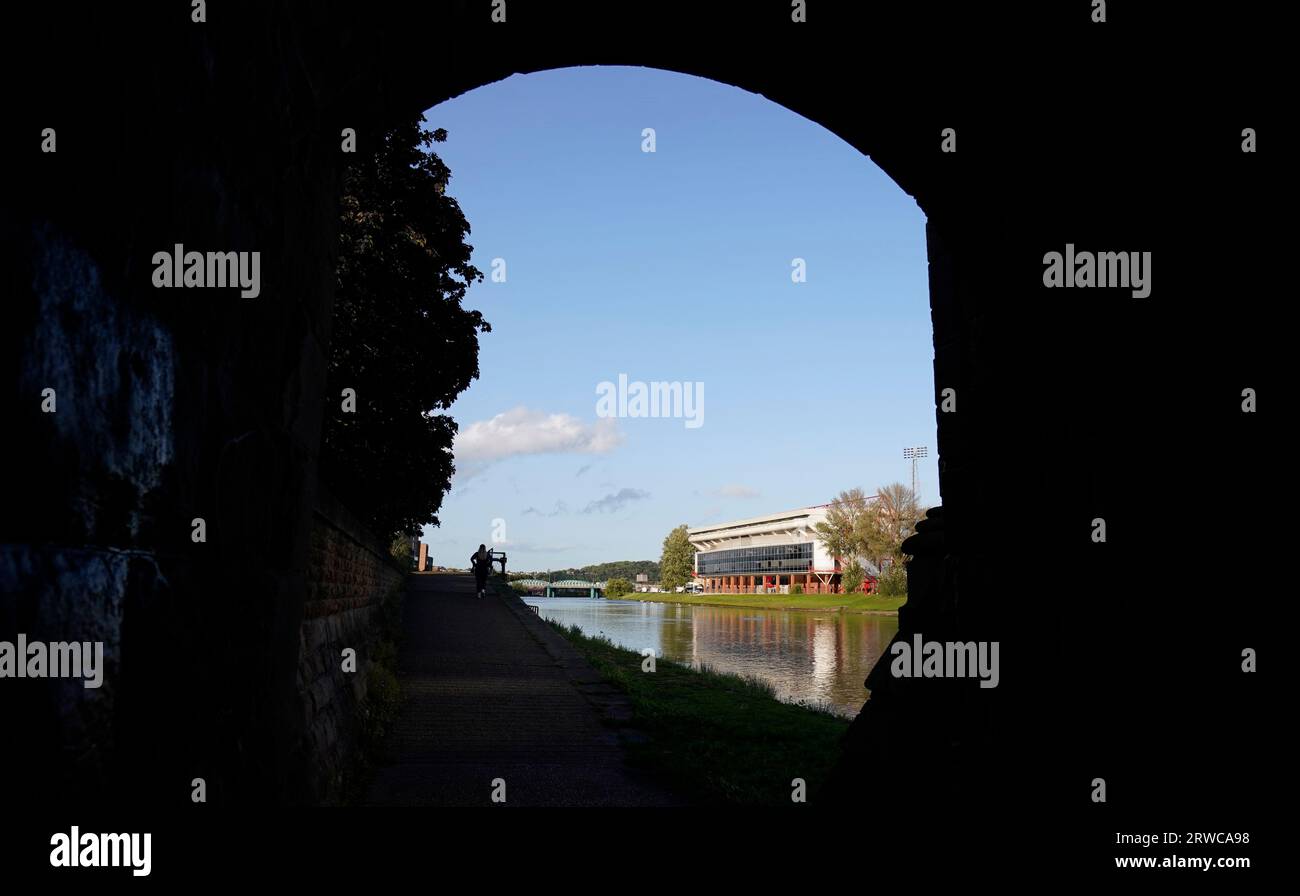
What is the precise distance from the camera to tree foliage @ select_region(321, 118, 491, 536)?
12227 mm

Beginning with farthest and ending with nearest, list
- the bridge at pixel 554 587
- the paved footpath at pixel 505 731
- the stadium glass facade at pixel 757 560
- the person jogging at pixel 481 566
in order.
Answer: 1. the bridge at pixel 554 587
2. the stadium glass facade at pixel 757 560
3. the person jogging at pixel 481 566
4. the paved footpath at pixel 505 731

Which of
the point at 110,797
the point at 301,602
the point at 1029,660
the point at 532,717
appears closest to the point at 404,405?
the point at 532,717

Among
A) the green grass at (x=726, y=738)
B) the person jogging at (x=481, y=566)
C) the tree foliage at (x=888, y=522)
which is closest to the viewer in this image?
the green grass at (x=726, y=738)

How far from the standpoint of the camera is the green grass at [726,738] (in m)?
6.15

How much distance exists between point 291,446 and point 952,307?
2.95 metres

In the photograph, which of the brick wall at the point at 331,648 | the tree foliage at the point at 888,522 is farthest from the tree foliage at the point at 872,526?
the brick wall at the point at 331,648

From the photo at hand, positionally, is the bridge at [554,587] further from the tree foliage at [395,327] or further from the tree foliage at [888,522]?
the tree foliage at [395,327]

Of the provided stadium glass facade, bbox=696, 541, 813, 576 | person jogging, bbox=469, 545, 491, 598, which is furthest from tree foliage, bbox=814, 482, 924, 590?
person jogging, bbox=469, 545, 491, 598

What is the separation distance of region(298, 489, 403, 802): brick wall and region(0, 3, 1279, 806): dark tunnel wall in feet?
5.28

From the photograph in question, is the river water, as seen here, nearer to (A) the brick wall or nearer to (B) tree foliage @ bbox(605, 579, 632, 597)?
(A) the brick wall

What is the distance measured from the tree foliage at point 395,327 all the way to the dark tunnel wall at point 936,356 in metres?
8.82

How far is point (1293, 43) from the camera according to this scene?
9.25 ft

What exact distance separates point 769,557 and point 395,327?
89.9 m

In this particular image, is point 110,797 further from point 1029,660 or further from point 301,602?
point 1029,660
